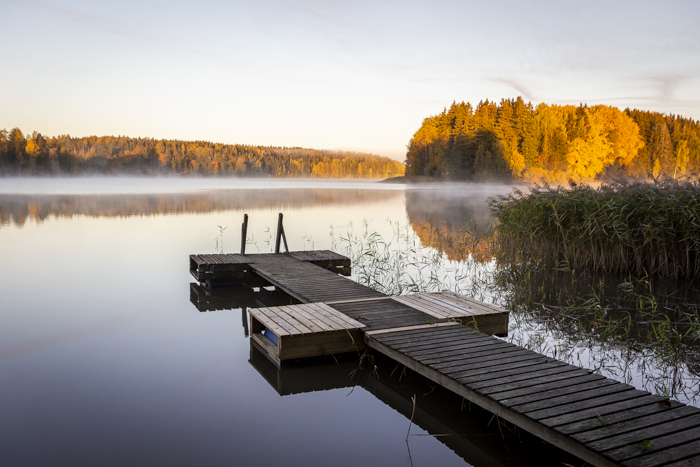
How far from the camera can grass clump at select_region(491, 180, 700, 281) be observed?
9734mm

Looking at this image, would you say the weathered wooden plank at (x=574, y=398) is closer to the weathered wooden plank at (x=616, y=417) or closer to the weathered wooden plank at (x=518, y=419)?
the weathered wooden plank at (x=518, y=419)

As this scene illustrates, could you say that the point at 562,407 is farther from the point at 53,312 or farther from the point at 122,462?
the point at 53,312

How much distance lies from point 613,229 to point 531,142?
51526 millimetres

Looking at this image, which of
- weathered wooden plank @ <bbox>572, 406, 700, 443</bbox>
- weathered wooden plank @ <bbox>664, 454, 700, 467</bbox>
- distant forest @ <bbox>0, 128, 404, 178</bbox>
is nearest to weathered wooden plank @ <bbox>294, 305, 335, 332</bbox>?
weathered wooden plank @ <bbox>572, 406, 700, 443</bbox>

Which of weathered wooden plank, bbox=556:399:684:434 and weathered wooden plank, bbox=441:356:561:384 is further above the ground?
weathered wooden plank, bbox=556:399:684:434

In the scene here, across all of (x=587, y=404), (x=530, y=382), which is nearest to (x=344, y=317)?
(x=530, y=382)

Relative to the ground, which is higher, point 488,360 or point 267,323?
point 488,360

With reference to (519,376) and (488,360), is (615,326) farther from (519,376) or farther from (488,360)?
(519,376)

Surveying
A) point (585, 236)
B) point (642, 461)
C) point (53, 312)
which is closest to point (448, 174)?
point (585, 236)

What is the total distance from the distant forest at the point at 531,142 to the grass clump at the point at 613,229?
44.4m

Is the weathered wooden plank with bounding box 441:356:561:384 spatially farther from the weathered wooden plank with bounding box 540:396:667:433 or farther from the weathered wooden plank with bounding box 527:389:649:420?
the weathered wooden plank with bounding box 540:396:667:433

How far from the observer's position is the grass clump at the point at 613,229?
9.73 metres

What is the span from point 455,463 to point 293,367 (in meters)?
2.38

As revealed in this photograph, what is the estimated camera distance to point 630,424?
352cm
